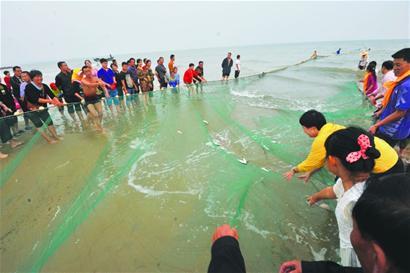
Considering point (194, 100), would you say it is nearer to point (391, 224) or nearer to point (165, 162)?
point (165, 162)

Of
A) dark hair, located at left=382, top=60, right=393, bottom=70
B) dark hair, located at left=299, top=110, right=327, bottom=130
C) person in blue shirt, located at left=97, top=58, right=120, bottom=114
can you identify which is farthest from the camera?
person in blue shirt, located at left=97, top=58, right=120, bottom=114

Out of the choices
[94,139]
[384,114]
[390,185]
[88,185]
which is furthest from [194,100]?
[390,185]

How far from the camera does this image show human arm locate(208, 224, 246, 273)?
1.07 metres

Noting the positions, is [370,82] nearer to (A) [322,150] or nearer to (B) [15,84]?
(A) [322,150]

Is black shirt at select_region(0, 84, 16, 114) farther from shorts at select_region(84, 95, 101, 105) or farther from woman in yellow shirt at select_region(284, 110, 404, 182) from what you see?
woman in yellow shirt at select_region(284, 110, 404, 182)

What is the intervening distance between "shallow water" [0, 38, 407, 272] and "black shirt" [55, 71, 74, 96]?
1.23m

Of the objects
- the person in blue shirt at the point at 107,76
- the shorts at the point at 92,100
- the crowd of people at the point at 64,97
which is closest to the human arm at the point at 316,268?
the crowd of people at the point at 64,97

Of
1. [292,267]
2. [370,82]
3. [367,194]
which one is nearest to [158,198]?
[292,267]

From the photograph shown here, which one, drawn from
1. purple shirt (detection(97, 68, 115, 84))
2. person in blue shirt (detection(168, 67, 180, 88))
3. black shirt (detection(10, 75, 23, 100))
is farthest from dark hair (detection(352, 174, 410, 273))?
person in blue shirt (detection(168, 67, 180, 88))

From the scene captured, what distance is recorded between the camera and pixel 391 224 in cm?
64

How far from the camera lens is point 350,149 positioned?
4.61 ft

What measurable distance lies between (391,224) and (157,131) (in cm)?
493

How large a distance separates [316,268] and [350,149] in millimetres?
782

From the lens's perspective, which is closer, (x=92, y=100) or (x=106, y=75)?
(x=92, y=100)
